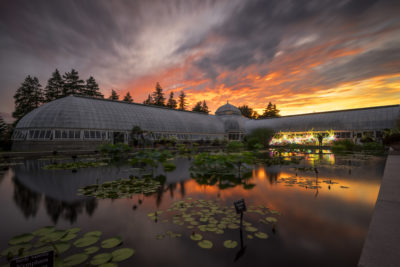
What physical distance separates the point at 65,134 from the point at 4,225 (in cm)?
3174

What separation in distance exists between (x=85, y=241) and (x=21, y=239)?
1.92 metres

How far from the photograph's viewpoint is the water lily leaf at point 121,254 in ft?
13.9

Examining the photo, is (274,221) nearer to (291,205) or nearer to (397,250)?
(291,205)

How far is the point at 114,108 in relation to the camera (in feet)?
137

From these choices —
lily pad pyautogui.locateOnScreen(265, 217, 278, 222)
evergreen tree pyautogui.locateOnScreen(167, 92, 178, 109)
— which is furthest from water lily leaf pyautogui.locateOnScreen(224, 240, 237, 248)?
evergreen tree pyautogui.locateOnScreen(167, 92, 178, 109)

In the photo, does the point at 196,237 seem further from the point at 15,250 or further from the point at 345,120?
the point at 345,120

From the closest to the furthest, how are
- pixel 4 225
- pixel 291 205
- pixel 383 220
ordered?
pixel 383 220
pixel 4 225
pixel 291 205

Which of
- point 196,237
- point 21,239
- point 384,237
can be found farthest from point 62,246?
point 384,237

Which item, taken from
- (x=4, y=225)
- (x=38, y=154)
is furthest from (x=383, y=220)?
(x=38, y=154)

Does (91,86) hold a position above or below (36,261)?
above

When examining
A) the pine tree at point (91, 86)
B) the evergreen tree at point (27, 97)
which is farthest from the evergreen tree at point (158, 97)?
the evergreen tree at point (27, 97)

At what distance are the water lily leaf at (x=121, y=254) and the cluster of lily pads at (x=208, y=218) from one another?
2.94 ft

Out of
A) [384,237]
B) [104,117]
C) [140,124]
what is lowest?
[384,237]

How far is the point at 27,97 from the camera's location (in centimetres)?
5403
